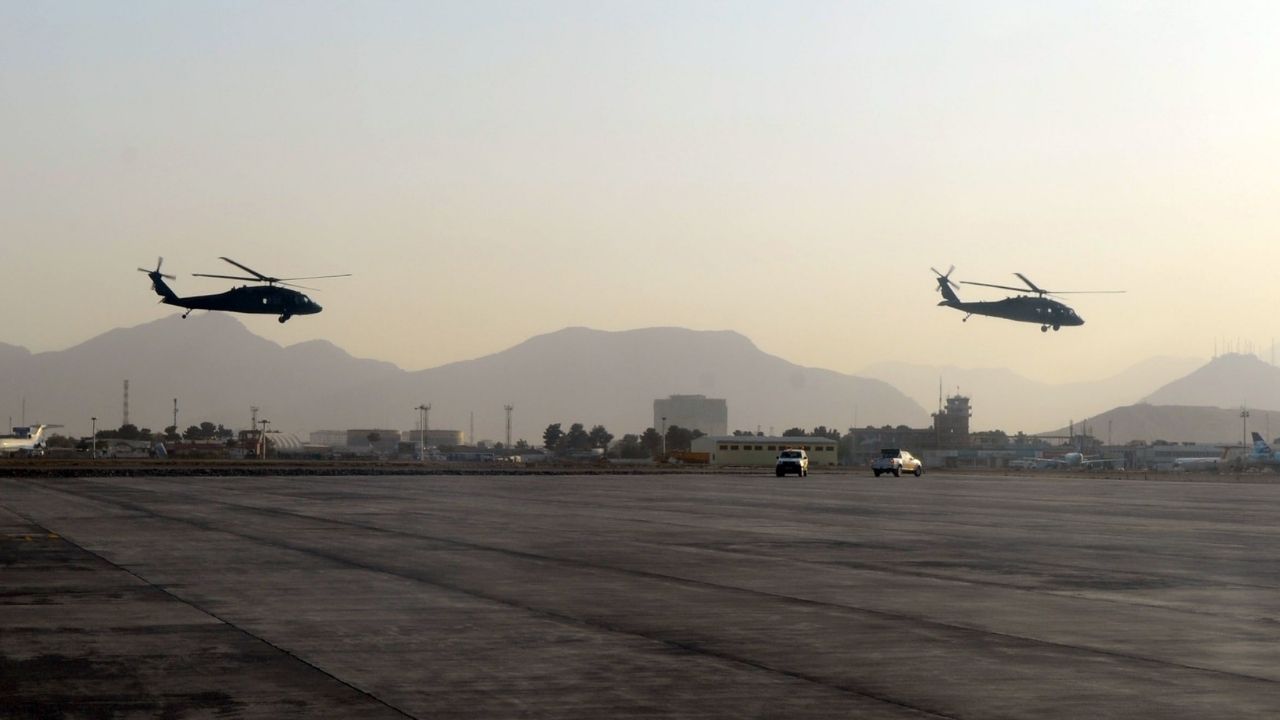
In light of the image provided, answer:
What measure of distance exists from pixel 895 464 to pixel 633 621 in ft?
264

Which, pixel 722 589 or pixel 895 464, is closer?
pixel 722 589

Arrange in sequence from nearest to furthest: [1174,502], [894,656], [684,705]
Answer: [684,705]
[894,656]
[1174,502]

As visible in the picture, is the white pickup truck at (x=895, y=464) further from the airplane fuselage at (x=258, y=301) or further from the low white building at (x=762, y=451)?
the low white building at (x=762, y=451)

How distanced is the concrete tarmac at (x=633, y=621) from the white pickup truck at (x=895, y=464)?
60.4 metres

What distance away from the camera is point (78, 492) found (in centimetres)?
5325

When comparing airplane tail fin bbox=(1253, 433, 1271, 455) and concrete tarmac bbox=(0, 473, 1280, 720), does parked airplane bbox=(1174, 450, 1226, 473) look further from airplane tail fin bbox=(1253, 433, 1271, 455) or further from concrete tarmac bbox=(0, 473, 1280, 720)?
concrete tarmac bbox=(0, 473, 1280, 720)

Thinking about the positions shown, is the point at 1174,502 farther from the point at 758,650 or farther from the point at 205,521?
the point at 758,650

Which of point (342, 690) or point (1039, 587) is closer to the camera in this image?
point (342, 690)

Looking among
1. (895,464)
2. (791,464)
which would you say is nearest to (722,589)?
(791,464)

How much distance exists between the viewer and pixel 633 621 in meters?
15.1

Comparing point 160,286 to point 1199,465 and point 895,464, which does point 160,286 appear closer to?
point 895,464

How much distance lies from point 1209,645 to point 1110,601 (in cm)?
375

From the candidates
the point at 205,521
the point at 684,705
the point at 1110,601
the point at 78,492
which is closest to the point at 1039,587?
the point at 1110,601

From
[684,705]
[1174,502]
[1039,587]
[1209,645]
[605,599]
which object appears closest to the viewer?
[684,705]
